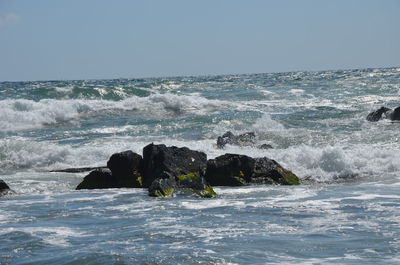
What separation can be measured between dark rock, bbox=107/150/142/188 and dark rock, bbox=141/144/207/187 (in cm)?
15

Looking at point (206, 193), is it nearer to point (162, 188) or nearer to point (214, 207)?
point (162, 188)

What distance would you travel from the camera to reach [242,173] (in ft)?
42.8

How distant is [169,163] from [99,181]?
4.84 ft

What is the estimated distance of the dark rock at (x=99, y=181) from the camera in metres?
13.0

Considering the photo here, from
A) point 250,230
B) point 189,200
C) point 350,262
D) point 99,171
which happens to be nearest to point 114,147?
point 99,171

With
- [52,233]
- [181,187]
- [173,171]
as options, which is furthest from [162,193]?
[52,233]

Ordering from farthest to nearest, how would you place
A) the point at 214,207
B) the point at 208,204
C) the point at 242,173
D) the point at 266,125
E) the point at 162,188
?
1. the point at 266,125
2. the point at 242,173
3. the point at 162,188
4. the point at 208,204
5. the point at 214,207

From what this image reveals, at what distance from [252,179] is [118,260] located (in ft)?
20.5

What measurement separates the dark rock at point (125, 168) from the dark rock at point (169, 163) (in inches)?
6.1

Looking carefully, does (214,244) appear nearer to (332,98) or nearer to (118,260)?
(118,260)

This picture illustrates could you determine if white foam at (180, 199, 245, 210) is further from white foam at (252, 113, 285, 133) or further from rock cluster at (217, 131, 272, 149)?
white foam at (252, 113, 285, 133)

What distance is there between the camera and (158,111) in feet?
108

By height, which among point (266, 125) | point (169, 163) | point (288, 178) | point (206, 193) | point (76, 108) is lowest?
point (266, 125)

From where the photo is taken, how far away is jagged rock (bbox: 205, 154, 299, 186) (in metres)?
13.0
